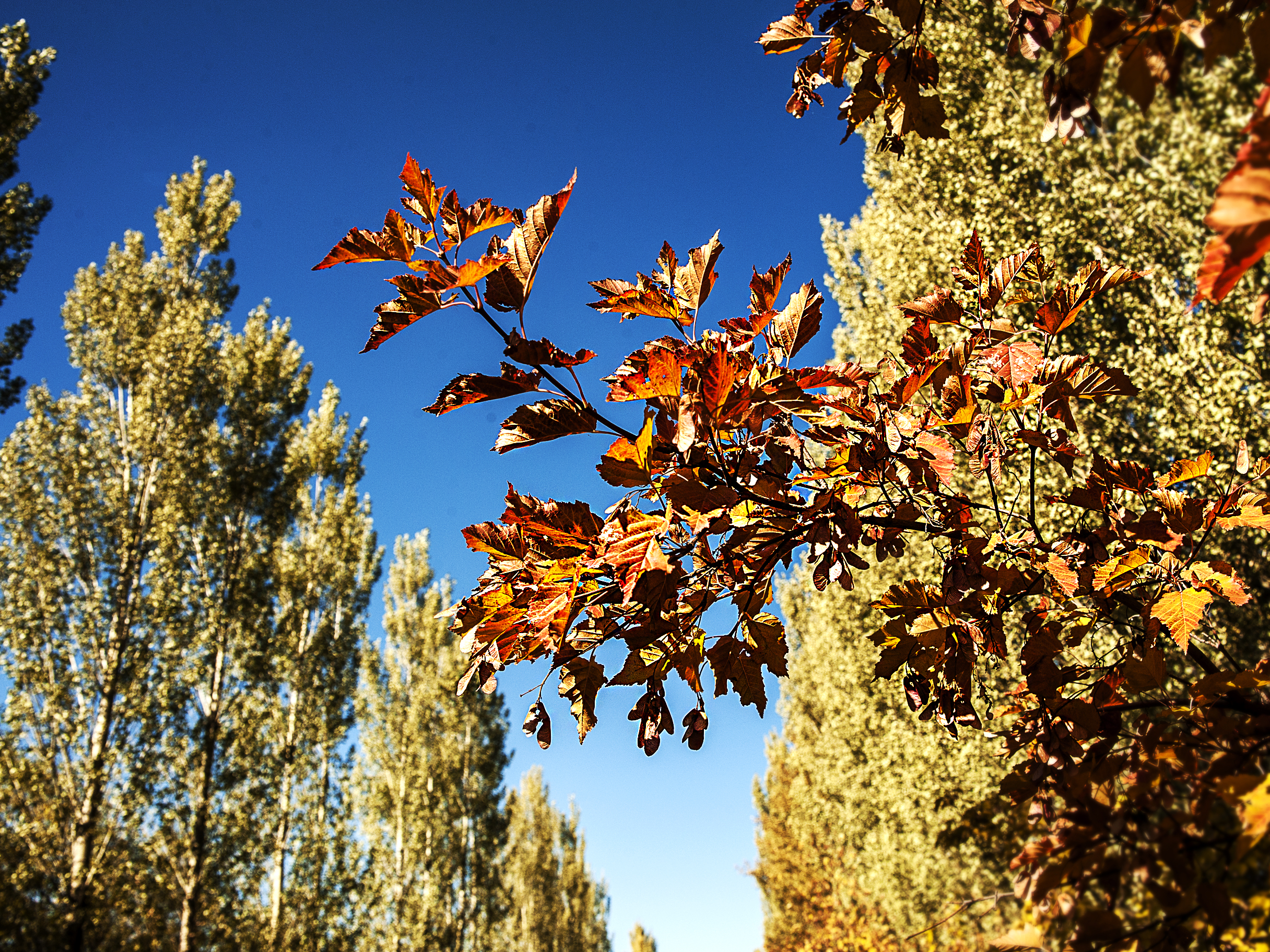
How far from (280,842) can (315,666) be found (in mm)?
2802

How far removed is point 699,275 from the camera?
A: 1.11 meters

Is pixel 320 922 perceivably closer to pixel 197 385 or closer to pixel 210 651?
pixel 210 651

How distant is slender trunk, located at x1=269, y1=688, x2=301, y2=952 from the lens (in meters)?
9.82

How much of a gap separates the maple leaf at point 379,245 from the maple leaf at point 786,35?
83 centimetres

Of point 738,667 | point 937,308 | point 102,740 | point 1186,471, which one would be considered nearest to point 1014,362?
point 937,308

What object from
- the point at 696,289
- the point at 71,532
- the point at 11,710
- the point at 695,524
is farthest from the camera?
the point at 71,532

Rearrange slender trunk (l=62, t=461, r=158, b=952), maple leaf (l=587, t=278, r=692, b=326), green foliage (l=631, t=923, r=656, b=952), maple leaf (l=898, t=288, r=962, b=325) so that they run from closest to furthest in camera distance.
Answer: maple leaf (l=587, t=278, r=692, b=326), maple leaf (l=898, t=288, r=962, b=325), slender trunk (l=62, t=461, r=158, b=952), green foliage (l=631, t=923, r=656, b=952)

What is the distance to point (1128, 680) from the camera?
120cm

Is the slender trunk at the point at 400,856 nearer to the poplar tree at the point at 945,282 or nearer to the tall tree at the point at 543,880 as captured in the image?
the tall tree at the point at 543,880

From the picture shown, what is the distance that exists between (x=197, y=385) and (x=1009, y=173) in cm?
1030

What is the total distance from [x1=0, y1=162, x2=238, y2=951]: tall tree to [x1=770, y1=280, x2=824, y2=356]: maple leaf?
31.0 feet

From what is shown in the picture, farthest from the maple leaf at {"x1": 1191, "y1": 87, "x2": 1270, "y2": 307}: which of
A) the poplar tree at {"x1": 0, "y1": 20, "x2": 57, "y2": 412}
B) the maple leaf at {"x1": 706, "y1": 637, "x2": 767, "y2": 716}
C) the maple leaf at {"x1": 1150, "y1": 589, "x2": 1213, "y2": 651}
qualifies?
the poplar tree at {"x1": 0, "y1": 20, "x2": 57, "y2": 412}

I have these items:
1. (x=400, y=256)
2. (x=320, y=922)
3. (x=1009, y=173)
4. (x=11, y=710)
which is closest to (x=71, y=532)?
(x=11, y=710)

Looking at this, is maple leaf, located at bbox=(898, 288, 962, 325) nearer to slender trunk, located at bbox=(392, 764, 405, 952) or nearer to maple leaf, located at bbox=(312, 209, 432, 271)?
maple leaf, located at bbox=(312, 209, 432, 271)
